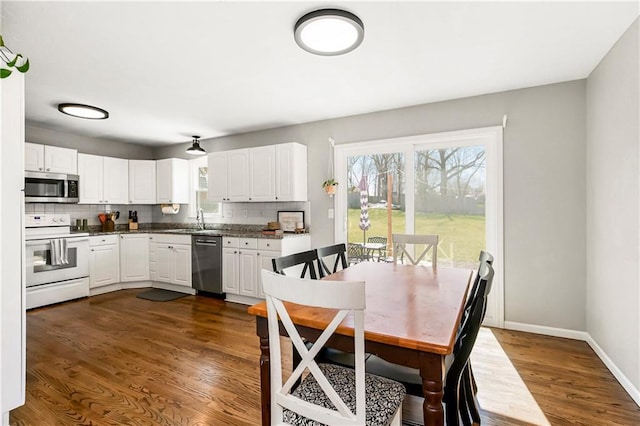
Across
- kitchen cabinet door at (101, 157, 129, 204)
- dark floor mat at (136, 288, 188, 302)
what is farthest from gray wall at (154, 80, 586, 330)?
kitchen cabinet door at (101, 157, 129, 204)

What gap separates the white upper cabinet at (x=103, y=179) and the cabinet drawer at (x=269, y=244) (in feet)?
9.49

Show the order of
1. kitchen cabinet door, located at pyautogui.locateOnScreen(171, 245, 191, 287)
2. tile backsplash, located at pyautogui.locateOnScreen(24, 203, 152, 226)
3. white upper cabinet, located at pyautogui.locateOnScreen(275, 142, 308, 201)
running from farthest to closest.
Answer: kitchen cabinet door, located at pyautogui.locateOnScreen(171, 245, 191, 287)
tile backsplash, located at pyautogui.locateOnScreen(24, 203, 152, 226)
white upper cabinet, located at pyautogui.locateOnScreen(275, 142, 308, 201)

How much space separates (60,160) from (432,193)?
16.4ft

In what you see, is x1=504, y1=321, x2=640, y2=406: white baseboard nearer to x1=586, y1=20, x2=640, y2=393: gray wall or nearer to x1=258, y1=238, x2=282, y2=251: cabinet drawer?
x1=586, y1=20, x2=640, y2=393: gray wall

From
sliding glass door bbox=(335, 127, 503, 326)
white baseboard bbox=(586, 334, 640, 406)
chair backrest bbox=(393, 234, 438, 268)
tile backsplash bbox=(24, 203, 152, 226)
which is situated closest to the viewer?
white baseboard bbox=(586, 334, 640, 406)

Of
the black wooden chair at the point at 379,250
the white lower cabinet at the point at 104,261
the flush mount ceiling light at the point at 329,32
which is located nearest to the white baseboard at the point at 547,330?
the black wooden chair at the point at 379,250

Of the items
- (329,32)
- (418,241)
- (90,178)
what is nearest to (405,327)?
(418,241)

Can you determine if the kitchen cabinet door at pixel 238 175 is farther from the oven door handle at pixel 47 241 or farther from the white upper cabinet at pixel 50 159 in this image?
the white upper cabinet at pixel 50 159

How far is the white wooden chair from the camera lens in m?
1.05

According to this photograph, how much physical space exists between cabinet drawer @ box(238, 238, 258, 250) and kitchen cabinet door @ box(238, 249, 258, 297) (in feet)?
0.21

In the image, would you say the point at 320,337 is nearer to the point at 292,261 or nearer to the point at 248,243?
the point at 292,261

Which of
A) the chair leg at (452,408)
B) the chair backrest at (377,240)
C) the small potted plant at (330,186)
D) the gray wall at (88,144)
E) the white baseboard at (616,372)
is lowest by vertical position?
the white baseboard at (616,372)

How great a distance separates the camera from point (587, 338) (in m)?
2.87

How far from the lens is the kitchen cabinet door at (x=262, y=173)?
4296mm
